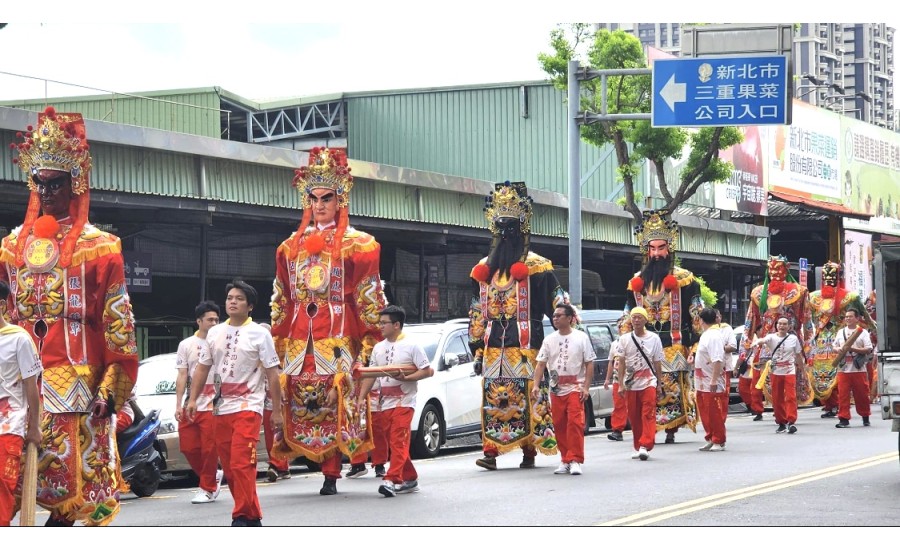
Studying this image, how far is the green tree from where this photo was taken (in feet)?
97.7

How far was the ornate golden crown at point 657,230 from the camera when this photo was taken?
20.0 metres

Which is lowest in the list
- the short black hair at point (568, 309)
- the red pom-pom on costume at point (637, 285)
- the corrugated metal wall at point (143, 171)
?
the short black hair at point (568, 309)

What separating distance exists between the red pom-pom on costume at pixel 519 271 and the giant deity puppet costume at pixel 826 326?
10992mm

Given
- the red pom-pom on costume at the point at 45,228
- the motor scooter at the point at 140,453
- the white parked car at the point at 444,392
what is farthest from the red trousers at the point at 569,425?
the red pom-pom on costume at the point at 45,228

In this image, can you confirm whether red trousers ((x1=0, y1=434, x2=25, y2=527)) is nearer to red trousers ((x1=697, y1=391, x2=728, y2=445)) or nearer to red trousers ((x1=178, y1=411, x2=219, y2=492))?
red trousers ((x1=178, y1=411, x2=219, y2=492))

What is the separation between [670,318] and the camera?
19312 mm

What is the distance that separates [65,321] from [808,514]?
555cm

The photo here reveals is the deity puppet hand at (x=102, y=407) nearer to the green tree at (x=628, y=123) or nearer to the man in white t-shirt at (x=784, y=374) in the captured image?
the man in white t-shirt at (x=784, y=374)

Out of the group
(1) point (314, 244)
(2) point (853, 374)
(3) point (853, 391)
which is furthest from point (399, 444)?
(3) point (853, 391)

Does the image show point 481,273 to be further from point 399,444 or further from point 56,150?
point 56,150

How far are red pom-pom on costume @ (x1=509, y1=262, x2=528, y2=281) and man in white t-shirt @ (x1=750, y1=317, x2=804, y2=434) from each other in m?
6.89

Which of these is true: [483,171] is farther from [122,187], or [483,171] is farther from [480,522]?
[480,522]

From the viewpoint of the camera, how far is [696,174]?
101ft

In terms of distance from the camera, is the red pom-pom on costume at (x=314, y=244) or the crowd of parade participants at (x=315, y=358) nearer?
the crowd of parade participants at (x=315, y=358)
